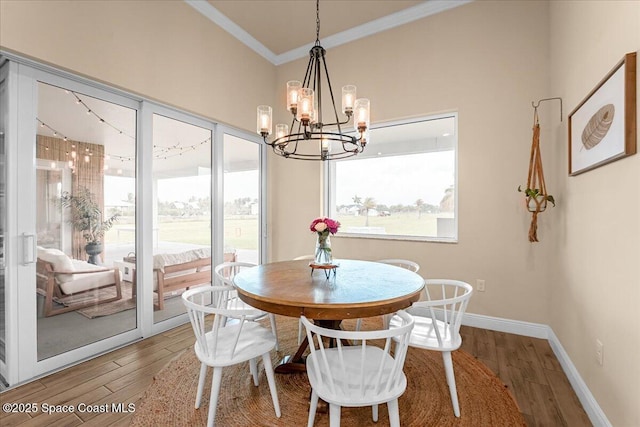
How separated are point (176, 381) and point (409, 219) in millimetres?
2811

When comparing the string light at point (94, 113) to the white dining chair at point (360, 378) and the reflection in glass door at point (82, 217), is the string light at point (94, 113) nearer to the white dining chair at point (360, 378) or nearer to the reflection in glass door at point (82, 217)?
the reflection in glass door at point (82, 217)

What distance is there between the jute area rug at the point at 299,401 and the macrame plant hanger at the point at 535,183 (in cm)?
135

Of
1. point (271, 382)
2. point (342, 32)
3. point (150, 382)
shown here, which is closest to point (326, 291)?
point (271, 382)

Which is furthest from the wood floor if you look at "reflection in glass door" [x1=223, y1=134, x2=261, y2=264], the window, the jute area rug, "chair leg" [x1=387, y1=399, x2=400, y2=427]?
"reflection in glass door" [x1=223, y1=134, x2=261, y2=264]

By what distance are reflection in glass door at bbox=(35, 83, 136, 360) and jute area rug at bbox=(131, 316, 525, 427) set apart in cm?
88

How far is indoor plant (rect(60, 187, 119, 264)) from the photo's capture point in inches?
95.8

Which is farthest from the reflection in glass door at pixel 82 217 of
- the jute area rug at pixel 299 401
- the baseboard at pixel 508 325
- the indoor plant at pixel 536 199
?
the indoor plant at pixel 536 199

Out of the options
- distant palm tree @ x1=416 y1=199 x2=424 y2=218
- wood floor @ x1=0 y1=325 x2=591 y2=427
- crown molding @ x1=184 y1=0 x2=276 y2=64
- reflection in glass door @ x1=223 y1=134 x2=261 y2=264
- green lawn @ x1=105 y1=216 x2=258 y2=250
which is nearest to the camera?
wood floor @ x1=0 y1=325 x2=591 y2=427

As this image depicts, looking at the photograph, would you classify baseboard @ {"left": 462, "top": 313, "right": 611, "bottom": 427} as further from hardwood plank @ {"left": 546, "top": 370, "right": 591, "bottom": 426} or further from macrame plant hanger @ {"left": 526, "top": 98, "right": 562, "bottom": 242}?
macrame plant hanger @ {"left": 526, "top": 98, "right": 562, "bottom": 242}

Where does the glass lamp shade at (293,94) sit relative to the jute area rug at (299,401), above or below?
above

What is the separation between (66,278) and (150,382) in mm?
1111

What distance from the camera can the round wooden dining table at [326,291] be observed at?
62.4 inches

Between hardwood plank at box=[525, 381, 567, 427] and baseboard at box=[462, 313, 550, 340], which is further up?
baseboard at box=[462, 313, 550, 340]

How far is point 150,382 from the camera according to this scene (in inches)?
85.0
